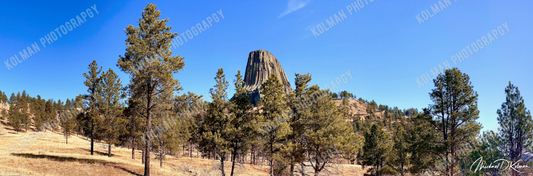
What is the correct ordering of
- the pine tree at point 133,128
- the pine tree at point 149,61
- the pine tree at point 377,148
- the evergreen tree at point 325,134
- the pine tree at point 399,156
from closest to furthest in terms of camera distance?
the pine tree at point 149,61
the evergreen tree at point 325,134
the pine tree at point 133,128
the pine tree at point 399,156
the pine tree at point 377,148

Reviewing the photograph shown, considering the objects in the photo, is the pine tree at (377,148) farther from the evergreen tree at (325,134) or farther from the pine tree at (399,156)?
the evergreen tree at (325,134)

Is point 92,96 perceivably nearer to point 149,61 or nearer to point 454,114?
point 149,61

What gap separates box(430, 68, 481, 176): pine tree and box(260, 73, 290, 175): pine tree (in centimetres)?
1474

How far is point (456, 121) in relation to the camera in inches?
828

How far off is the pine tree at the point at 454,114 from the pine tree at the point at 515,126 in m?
7.90

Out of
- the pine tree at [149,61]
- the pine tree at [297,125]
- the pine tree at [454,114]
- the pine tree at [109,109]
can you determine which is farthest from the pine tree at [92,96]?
the pine tree at [454,114]

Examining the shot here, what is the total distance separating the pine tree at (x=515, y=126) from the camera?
23531 millimetres

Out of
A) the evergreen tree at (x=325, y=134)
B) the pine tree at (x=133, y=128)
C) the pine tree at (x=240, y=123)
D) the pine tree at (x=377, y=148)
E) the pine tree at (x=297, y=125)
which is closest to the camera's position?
the evergreen tree at (x=325, y=134)

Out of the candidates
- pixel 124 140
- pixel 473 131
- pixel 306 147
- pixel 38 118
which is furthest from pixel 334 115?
pixel 38 118

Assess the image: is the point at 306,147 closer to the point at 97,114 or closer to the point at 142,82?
the point at 142,82

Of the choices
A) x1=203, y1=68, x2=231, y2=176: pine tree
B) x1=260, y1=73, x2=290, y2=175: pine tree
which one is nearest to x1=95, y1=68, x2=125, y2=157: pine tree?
x1=203, y1=68, x2=231, y2=176: pine tree

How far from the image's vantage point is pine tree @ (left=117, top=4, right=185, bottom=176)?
18938 millimetres

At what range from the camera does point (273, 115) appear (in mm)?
24453

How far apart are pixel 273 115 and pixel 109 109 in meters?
24.9
